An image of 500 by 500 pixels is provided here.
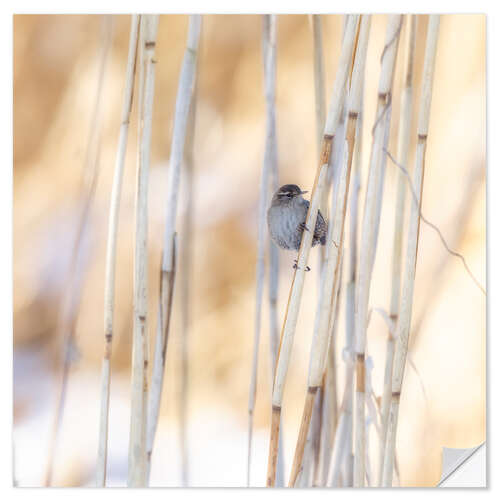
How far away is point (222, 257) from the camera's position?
153 cm

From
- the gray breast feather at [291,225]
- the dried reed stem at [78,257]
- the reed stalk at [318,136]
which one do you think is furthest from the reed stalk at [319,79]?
the dried reed stem at [78,257]

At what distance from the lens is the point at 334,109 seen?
125 cm

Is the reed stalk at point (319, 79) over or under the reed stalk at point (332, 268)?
over

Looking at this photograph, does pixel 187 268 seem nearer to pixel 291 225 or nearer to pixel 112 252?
pixel 112 252

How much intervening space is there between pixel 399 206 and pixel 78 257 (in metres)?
0.81

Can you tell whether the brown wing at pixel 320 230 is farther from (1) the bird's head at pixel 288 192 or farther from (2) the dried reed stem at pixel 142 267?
(2) the dried reed stem at pixel 142 267

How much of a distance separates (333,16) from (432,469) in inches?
46.2

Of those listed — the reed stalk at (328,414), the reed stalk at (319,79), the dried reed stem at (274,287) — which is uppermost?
the reed stalk at (319,79)

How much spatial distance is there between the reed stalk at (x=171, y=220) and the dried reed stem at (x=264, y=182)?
0.18 m

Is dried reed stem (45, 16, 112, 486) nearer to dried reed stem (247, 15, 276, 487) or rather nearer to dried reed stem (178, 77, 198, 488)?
dried reed stem (178, 77, 198, 488)

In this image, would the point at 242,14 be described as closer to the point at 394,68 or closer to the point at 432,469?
the point at 394,68

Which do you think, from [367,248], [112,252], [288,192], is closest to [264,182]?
[288,192]

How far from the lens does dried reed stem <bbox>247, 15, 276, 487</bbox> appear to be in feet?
4.95

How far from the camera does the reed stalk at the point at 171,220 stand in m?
1.48
